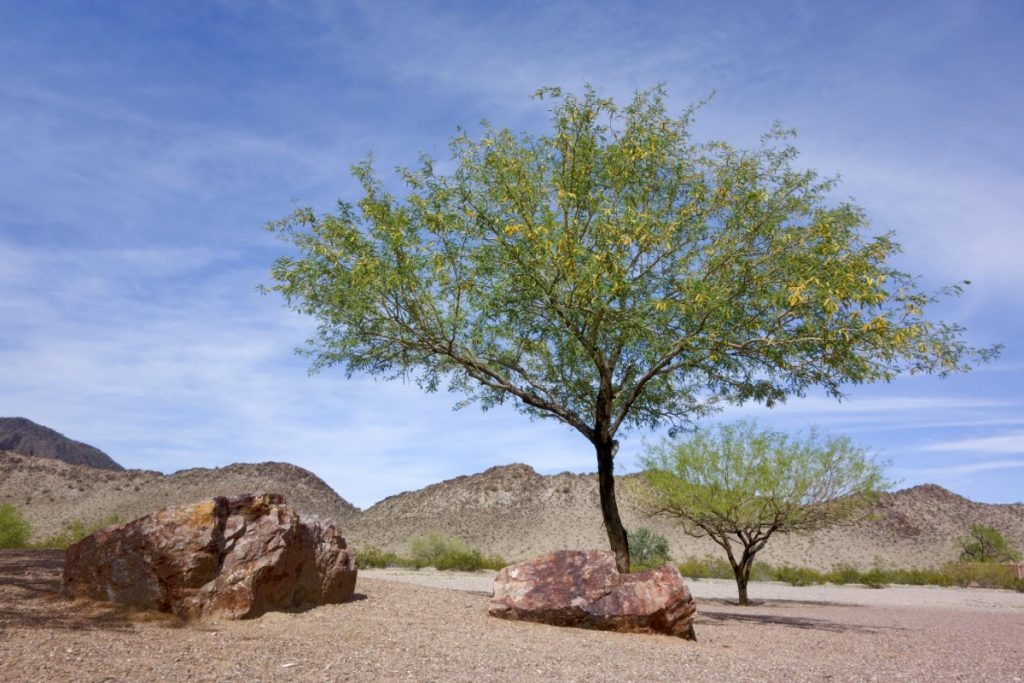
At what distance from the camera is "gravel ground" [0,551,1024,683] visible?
8133 mm

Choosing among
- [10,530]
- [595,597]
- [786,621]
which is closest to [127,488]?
[10,530]

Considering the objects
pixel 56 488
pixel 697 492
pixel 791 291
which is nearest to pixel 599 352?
pixel 791 291

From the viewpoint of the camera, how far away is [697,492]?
22859 millimetres

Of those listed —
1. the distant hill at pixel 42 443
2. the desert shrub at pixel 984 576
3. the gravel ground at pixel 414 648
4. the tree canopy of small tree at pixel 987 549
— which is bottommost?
the gravel ground at pixel 414 648

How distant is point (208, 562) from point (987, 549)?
46.3 m

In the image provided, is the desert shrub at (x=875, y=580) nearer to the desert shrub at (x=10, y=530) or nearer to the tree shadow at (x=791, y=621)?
the tree shadow at (x=791, y=621)

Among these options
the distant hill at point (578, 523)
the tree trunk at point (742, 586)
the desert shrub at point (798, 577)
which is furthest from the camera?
the distant hill at point (578, 523)

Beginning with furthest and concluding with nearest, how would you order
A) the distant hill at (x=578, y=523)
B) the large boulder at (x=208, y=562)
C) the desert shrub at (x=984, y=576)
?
1. the distant hill at (x=578, y=523)
2. the desert shrub at (x=984, y=576)
3. the large boulder at (x=208, y=562)

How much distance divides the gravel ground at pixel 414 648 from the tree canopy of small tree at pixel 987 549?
3388 cm

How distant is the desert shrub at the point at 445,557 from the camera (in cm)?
3516

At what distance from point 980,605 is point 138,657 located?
85.0ft

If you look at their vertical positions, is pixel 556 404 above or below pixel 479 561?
above

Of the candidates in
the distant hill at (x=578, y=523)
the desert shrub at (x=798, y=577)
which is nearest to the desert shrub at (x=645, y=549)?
the desert shrub at (x=798, y=577)

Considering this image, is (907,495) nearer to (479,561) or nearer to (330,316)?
(479,561)
